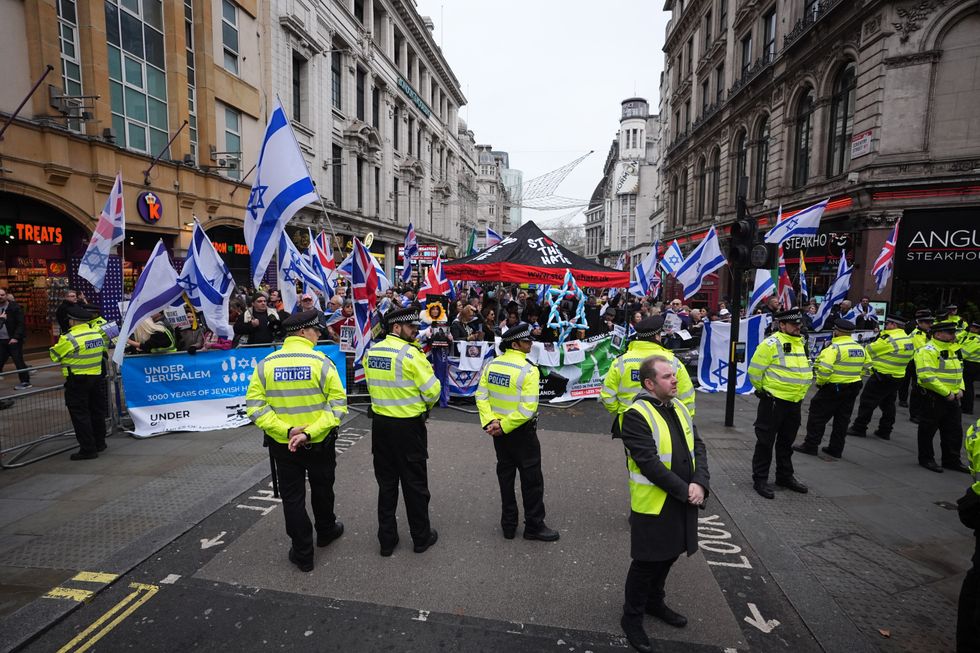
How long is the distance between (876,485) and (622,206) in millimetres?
67605

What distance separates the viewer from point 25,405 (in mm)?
6457

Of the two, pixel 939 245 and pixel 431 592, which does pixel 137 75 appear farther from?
pixel 939 245

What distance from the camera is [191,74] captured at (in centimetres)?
1756

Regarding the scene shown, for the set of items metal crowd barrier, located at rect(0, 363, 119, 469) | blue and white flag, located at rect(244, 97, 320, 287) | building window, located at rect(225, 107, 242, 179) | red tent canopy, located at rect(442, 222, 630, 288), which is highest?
building window, located at rect(225, 107, 242, 179)

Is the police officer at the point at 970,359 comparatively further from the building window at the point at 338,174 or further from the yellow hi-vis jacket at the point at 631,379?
the building window at the point at 338,174

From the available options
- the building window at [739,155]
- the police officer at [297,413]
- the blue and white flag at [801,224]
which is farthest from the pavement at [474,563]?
the building window at [739,155]

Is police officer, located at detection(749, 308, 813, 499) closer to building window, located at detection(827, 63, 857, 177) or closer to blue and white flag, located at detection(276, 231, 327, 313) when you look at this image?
blue and white flag, located at detection(276, 231, 327, 313)

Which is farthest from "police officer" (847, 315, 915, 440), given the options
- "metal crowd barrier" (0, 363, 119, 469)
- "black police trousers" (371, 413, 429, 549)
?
"metal crowd barrier" (0, 363, 119, 469)

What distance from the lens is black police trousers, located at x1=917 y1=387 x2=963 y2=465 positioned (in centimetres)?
616

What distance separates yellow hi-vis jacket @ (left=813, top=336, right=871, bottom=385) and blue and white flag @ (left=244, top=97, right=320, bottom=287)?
22.5 feet

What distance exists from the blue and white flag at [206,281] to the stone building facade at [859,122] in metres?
10.2

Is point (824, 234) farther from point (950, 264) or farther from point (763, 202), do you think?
point (763, 202)

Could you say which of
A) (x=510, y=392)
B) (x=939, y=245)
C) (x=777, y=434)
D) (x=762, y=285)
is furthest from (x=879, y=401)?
(x=939, y=245)

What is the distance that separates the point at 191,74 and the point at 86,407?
52.0 feet
